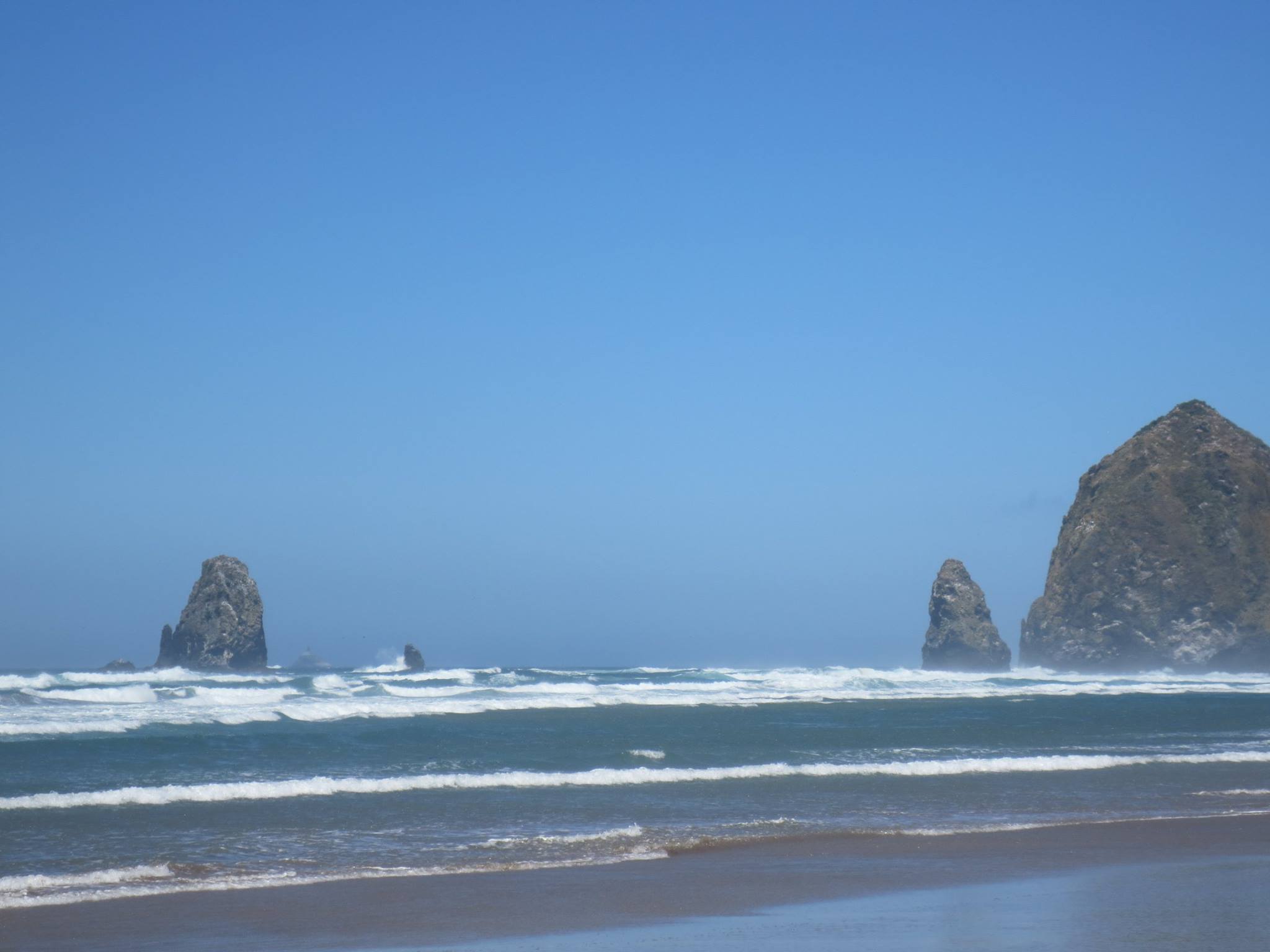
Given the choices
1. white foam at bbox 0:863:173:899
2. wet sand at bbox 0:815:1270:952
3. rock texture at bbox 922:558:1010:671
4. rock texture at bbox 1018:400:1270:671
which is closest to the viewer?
wet sand at bbox 0:815:1270:952

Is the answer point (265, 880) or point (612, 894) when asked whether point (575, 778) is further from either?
point (612, 894)

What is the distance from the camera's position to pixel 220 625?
69.0 m

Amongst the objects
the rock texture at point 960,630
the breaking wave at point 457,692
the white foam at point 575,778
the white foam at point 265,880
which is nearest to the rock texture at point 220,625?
the breaking wave at point 457,692

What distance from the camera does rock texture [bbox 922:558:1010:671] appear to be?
71.5m

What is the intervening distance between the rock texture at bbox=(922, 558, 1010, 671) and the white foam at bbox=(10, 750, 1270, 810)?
165 ft

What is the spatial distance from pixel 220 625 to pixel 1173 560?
193 feet

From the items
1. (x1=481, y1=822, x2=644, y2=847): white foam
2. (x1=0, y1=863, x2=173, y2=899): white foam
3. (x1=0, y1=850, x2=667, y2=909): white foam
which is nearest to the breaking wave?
(x1=481, y1=822, x2=644, y2=847): white foam

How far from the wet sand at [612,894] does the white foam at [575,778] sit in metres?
5.84

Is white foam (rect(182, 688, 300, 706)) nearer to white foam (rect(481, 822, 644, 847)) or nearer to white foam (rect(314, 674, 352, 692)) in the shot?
white foam (rect(314, 674, 352, 692))

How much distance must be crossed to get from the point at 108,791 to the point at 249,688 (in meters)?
25.7

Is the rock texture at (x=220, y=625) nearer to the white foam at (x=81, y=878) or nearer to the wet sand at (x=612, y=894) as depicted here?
the white foam at (x=81, y=878)

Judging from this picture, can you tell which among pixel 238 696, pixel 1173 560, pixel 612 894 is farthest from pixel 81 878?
pixel 1173 560

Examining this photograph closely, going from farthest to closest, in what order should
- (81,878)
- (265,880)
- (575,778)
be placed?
(575,778) → (81,878) → (265,880)

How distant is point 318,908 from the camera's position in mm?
9438
